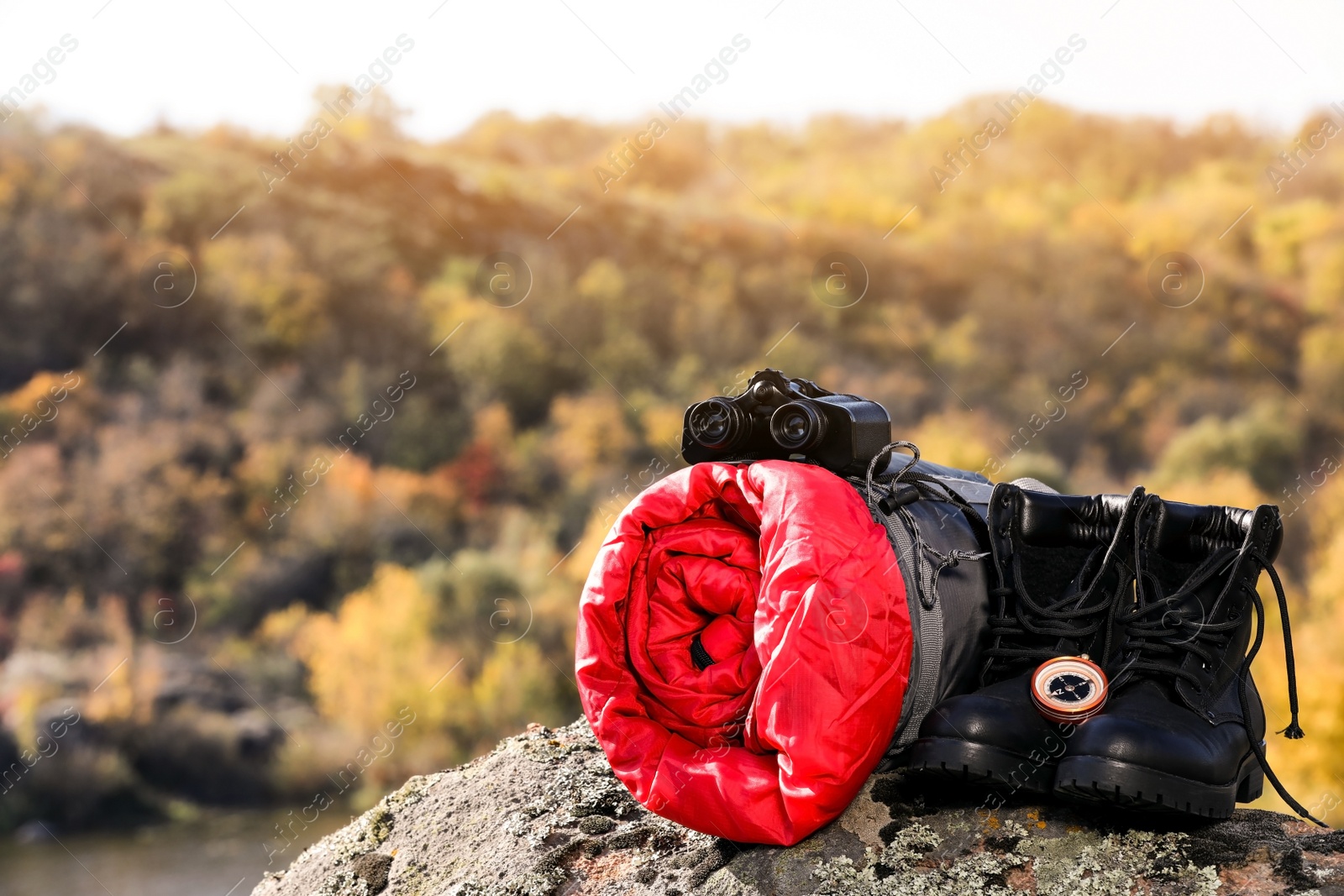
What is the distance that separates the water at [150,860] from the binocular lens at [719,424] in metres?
8.45

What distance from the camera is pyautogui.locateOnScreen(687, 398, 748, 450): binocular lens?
104 inches

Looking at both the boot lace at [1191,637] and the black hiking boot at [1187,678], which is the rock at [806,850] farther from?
the boot lace at [1191,637]

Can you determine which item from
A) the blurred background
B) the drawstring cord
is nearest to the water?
the blurred background

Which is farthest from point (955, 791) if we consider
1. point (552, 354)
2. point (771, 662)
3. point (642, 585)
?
point (552, 354)

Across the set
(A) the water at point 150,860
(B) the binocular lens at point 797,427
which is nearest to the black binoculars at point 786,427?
(B) the binocular lens at point 797,427

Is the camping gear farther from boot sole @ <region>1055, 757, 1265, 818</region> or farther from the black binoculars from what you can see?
boot sole @ <region>1055, 757, 1265, 818</region>

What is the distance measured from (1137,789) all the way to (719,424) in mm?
1177

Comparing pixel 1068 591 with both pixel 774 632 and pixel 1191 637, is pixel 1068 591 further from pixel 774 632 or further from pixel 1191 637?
pixel 774 632

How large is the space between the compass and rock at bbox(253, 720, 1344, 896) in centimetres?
21

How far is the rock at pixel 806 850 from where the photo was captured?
2.12m

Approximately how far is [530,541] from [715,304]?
5.28m

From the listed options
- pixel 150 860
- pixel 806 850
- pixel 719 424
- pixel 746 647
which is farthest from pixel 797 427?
pixel 150 860

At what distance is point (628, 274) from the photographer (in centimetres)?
1817

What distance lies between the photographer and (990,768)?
7.38 ft
